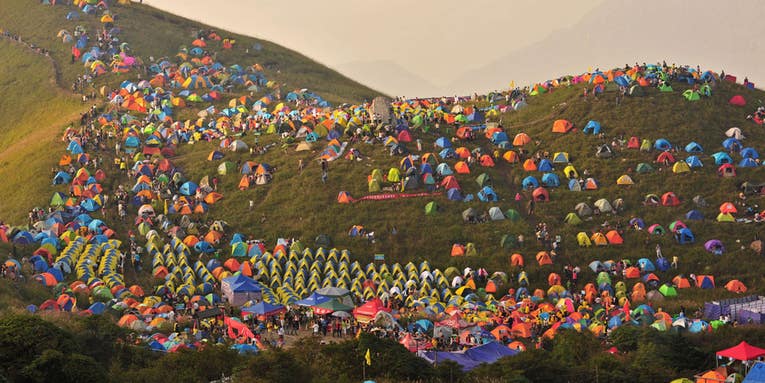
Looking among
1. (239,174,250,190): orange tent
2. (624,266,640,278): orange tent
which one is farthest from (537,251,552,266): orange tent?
(239,174,250,190): orange tent

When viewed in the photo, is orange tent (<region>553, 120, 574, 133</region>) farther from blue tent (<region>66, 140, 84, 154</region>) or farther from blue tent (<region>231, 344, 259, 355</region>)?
blue tent (<region>231, 344, 259, 355</region>)

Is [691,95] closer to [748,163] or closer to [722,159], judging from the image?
[722,159]

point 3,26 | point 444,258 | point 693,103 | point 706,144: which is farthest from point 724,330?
point 3,26

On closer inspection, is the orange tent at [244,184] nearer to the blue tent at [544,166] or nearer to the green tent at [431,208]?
the green tent at [431,208]

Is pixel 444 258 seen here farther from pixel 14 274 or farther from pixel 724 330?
pixel 14 274

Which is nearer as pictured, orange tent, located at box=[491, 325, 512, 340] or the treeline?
the treeline

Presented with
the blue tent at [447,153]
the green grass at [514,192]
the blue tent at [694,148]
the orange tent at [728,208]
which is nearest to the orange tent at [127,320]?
the green grass at [514,192]

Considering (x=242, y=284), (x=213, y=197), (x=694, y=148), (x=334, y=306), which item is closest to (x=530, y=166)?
(x=694, y=148)
